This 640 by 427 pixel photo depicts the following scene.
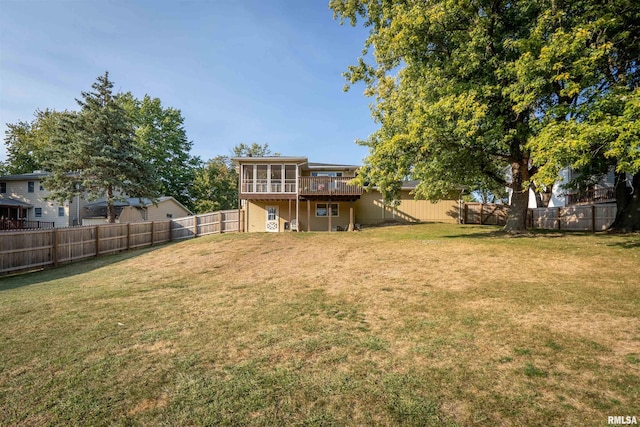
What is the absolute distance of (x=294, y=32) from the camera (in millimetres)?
13773

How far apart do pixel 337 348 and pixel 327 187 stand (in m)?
16.6

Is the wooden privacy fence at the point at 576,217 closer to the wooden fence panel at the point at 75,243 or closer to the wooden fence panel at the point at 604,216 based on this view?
the wooden fence panel at the point at 604,216

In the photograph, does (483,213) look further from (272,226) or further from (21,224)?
(21,224)

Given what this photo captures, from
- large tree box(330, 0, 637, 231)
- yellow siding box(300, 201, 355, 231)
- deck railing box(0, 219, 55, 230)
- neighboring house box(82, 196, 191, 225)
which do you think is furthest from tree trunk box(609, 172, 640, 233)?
deck railing box(0, 219, 55, 230)

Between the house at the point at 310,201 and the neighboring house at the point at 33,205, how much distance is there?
664 inches

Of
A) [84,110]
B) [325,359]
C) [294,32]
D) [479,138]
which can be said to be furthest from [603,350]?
[84,110]

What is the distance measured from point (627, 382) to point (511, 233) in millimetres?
12423

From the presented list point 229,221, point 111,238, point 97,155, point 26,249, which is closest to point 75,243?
point 26,249

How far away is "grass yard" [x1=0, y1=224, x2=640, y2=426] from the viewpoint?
8.72 feet

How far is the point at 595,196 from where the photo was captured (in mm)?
19922

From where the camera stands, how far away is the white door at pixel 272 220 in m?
22.3

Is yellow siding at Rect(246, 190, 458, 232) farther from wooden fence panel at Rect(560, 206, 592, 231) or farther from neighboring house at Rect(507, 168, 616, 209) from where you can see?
neighboring house at Rect(507, 168, 616, 209)

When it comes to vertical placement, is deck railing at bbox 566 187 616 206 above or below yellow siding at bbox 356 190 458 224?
above

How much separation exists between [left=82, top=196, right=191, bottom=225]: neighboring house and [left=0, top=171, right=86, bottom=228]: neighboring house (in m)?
0.95
